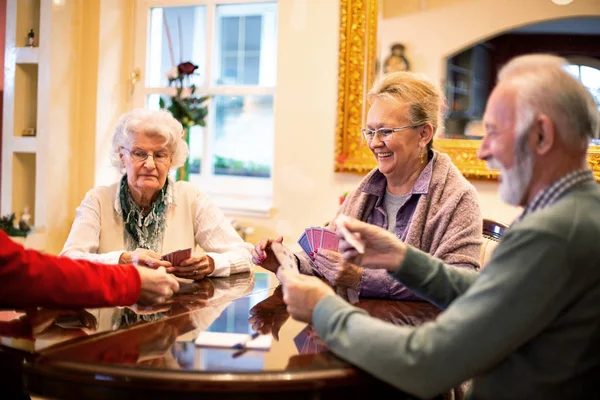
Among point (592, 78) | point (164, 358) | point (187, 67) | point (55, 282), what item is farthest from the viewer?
point (187, 67)

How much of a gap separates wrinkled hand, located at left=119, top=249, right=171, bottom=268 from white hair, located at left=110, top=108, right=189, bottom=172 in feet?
1.86

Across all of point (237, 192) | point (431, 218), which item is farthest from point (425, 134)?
point (237, 192)

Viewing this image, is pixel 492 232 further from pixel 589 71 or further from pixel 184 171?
pixel 184 171

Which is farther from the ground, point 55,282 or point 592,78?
point 592,78

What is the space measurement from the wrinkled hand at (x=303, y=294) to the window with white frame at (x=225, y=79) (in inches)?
121

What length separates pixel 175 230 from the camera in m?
2.77

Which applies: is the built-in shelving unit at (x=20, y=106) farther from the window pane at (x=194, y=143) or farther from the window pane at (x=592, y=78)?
the window pane at (x=592, y=78)

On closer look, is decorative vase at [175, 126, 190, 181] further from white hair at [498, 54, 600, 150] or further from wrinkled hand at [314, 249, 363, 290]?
white hair at [498, 54, 600, 150]

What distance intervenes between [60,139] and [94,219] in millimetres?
2036

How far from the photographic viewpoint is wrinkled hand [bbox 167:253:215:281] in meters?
2.37

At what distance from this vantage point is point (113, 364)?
1.31 m

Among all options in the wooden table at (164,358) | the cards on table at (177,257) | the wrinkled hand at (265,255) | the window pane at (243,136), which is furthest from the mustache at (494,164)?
the window pane at (243,136)

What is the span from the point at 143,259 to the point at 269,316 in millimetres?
617

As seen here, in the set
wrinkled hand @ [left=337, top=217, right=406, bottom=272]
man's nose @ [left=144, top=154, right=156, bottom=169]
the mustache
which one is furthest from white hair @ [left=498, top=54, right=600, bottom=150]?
man's nose @ [left=144, top=154, right=156, bottom=169]
